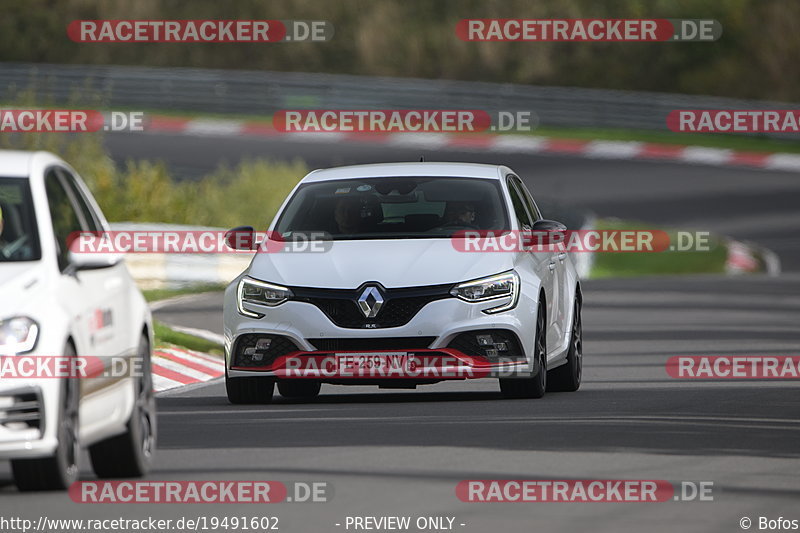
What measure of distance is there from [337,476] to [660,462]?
172cm

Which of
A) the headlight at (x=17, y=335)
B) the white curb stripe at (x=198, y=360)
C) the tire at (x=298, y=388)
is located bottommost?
the tire at (x=298, y=388)

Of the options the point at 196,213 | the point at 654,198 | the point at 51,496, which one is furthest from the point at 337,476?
the point at 654,198

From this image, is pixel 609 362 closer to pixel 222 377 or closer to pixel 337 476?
pixel 222 377

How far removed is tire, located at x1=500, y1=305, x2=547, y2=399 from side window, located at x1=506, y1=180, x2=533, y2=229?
92cm

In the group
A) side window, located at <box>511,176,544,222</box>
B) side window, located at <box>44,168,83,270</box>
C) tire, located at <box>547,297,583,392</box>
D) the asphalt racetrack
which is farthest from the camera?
side window, located at <box>511,176,544,222</box>

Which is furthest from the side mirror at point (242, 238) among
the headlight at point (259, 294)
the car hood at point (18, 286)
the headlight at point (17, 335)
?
the headlight at point (17, 335)

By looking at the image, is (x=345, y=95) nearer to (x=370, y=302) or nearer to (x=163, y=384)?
(x=163, y=384)

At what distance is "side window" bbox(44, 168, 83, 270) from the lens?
9.95 m

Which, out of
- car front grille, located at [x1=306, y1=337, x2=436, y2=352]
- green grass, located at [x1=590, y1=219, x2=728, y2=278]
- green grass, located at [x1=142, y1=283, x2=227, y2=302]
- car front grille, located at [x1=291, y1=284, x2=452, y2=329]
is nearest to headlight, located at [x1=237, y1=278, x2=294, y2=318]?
car front grille, located at [x1=291, y1=284, x2=452, y2=329]

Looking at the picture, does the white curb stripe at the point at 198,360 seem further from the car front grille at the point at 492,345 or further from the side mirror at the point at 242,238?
the car front grille at the point at 492,345

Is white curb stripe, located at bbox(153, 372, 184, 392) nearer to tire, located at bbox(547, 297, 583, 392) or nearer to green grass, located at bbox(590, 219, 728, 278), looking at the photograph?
tire, located at bbox(547, 297, 583, 392)

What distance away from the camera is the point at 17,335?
9.20m

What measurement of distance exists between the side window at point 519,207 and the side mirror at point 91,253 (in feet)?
16.3

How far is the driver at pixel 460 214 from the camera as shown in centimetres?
1448
